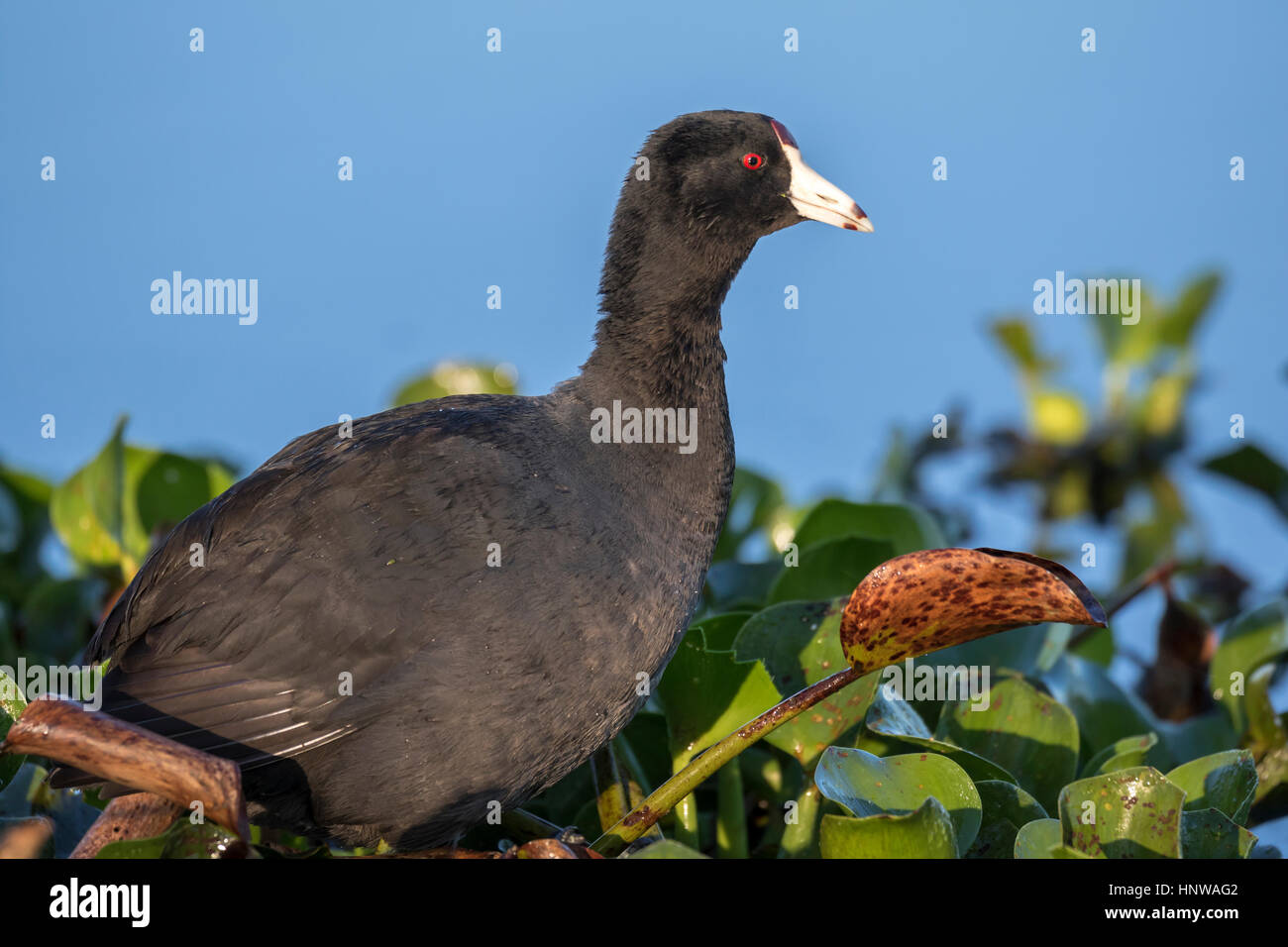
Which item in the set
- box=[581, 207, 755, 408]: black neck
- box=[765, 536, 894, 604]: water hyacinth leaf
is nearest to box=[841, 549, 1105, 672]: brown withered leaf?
box=[581, 207, 755, 408]: black neck

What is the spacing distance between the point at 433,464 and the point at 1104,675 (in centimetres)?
219

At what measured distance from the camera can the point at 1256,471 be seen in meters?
4.61

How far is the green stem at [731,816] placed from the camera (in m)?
3.05

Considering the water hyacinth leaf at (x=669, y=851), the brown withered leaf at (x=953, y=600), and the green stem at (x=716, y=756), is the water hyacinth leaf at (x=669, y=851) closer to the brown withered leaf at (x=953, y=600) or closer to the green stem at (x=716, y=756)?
the green stem at (x=716, y=756)

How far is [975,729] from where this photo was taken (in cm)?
313

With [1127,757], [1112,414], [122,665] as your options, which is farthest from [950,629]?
[1112,414]

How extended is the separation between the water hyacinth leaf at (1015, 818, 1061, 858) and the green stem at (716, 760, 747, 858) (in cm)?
77

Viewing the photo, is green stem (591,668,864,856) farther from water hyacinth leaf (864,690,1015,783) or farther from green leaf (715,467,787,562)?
green leaf (715,467,787,562)

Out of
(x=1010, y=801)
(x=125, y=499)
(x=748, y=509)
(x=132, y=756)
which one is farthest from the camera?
(x=748, y=509)

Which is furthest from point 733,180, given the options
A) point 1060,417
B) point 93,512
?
point 1060,417

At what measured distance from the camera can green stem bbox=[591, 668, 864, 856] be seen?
94.4 inches

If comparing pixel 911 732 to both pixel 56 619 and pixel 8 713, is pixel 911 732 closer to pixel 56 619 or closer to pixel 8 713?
pixel 8 713

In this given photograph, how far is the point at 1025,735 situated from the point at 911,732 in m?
0.36

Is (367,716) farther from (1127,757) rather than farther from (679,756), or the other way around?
(1127,757)
